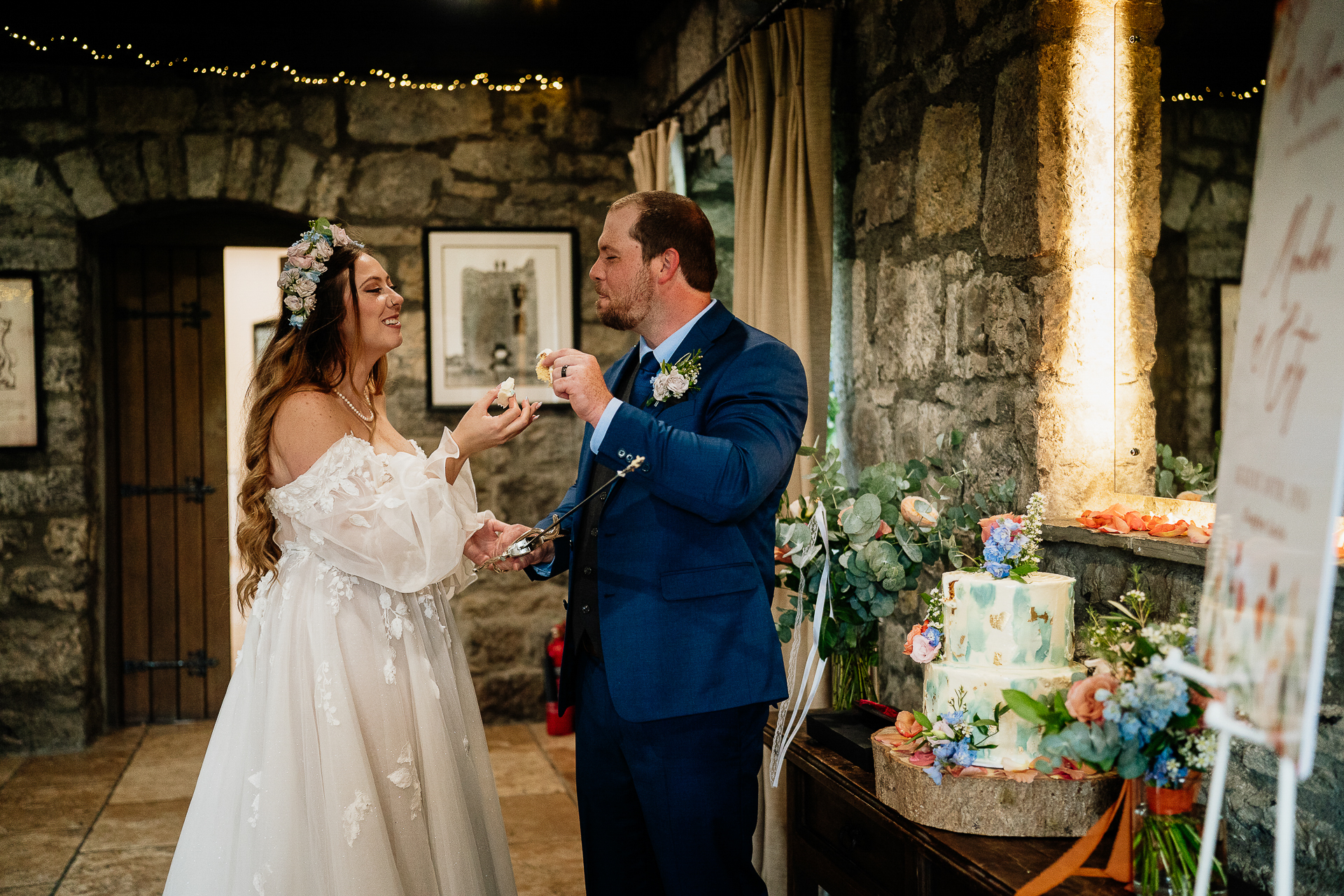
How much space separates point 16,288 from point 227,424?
1036 millimetres

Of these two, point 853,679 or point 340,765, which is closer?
point 340,765

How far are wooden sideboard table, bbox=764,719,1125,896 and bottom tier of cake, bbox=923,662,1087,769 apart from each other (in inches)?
5.1

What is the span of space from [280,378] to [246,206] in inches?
110

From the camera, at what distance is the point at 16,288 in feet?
14.3

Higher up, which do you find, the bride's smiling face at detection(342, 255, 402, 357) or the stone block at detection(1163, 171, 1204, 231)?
the stone block at detection(1163, 171, 1204, 231)

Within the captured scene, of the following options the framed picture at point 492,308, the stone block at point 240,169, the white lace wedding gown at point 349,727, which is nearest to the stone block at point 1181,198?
the white lace wedding gown at point 349,727

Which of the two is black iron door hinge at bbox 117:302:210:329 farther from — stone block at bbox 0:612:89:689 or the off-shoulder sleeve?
the off-shoulder sleeve

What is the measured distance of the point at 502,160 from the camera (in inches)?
189

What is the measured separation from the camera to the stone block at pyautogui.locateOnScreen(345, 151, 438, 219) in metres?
4.65

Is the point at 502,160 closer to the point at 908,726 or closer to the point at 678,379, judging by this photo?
the point at 678,379

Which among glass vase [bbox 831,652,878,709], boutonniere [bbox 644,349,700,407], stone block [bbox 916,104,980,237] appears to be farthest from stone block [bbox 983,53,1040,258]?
glass vase [bbox 831,652,878,709]

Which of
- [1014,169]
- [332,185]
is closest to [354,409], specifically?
[1014,169]

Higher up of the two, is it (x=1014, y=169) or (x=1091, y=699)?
(x=1014, y=169)

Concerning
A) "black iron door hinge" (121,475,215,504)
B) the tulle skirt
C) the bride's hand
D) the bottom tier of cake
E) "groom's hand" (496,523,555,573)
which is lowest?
the tulle skirt
